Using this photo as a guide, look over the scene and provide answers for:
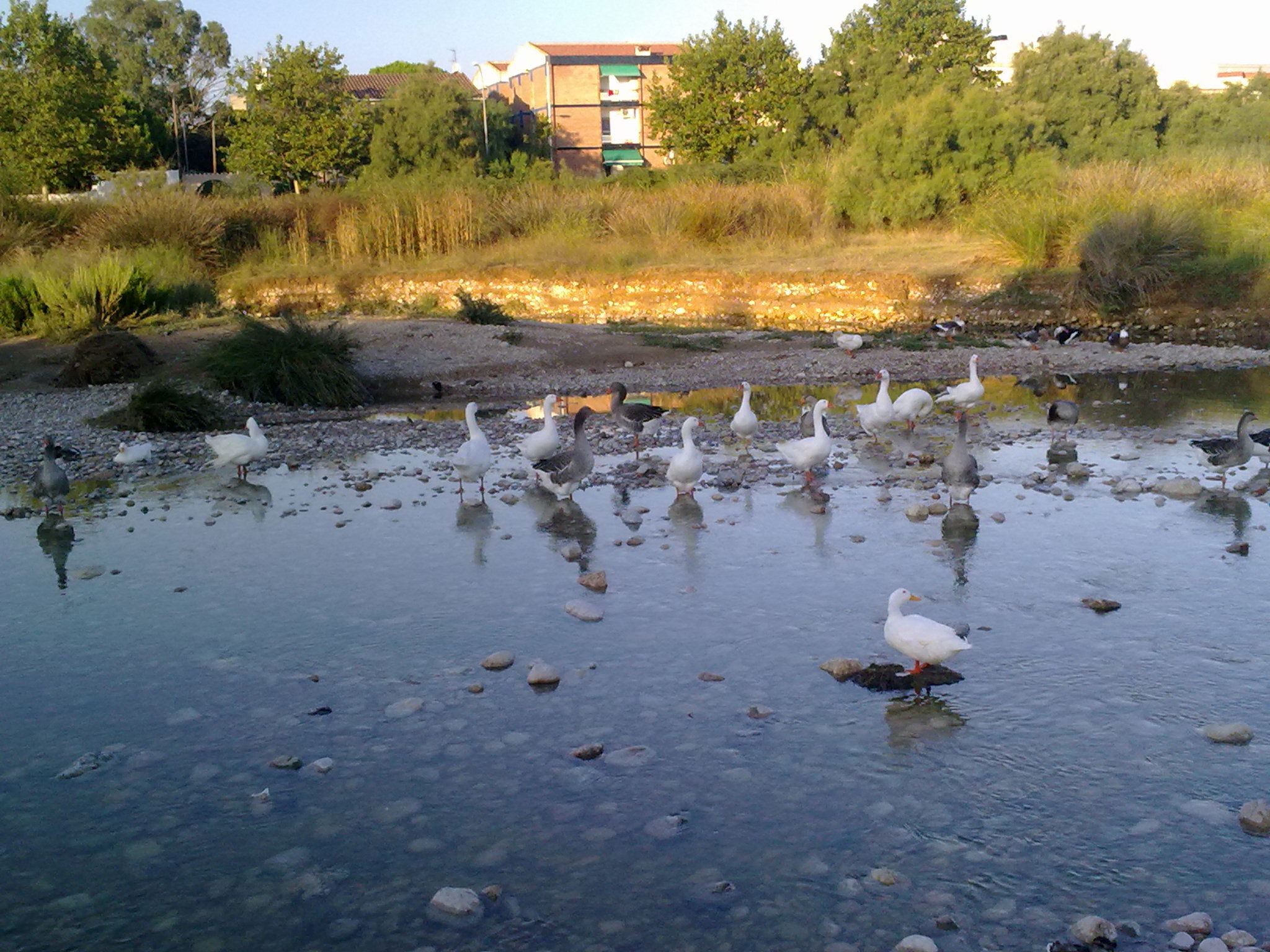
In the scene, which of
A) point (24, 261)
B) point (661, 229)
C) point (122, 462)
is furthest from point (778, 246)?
point (122, 462)

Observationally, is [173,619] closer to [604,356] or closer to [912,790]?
[912,790]

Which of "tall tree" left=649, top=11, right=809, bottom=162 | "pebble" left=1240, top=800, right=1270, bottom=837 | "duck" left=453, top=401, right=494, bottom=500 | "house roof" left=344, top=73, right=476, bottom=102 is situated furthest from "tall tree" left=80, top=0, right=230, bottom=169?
"pebble" left=1240, top=800, right=1270, bottom=837

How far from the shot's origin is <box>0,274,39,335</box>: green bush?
656 inches

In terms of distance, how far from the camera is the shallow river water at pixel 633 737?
12.6 ft

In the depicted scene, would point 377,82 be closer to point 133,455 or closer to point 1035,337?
point 1035,337

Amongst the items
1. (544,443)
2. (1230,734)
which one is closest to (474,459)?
(544,443)

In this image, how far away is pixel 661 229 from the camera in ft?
88.7

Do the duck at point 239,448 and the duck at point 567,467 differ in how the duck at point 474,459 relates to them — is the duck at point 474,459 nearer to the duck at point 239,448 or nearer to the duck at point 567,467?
the duck at point 567,467

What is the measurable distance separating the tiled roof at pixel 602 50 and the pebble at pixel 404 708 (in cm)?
6245

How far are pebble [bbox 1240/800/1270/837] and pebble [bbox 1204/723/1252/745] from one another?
605 mm

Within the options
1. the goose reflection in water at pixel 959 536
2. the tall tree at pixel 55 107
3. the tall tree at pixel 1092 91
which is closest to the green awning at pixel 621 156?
the tall tree at pixel 1092 91

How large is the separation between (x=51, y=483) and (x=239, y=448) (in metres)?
1.66

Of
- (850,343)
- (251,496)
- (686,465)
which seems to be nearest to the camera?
(686,465)

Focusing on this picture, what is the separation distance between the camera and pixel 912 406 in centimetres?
1182
